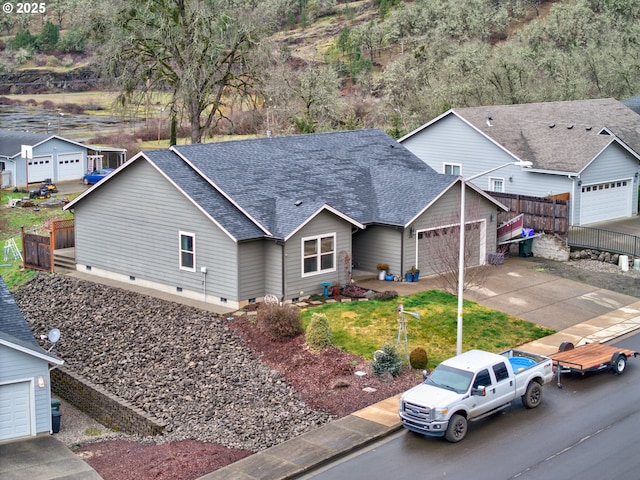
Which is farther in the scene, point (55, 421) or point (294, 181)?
point (294, 181)

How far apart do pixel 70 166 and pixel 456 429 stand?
159 ft

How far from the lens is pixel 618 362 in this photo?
27.1 meters

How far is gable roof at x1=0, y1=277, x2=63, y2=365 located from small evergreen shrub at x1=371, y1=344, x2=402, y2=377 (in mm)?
9010

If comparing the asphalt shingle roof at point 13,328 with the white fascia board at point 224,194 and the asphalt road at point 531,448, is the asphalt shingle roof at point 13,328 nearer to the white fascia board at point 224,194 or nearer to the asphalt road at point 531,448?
the asphalt road at point 531,448

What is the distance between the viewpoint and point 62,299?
120ft

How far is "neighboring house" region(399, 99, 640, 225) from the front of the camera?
4575 centimetres

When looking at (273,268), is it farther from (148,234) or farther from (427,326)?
(427,326)

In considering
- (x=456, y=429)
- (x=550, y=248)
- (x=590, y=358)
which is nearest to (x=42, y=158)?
(x=550, y=248)

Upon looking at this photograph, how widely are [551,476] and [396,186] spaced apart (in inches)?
788

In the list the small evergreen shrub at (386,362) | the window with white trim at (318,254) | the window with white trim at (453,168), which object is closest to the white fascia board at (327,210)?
the window with white trim at (318,254)

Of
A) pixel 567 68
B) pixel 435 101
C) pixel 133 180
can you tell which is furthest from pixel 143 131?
pixel 133 180

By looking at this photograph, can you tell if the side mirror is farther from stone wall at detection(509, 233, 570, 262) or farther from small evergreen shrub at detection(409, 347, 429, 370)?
stone wall at detection(509, 233, 570, 262)

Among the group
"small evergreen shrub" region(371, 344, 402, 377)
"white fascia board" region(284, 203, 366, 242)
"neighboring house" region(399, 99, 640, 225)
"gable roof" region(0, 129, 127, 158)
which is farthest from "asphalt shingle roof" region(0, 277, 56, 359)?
"gable roof" region(0, 129, 127, 158)

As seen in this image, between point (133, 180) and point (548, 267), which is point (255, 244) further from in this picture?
point (548, 267)
